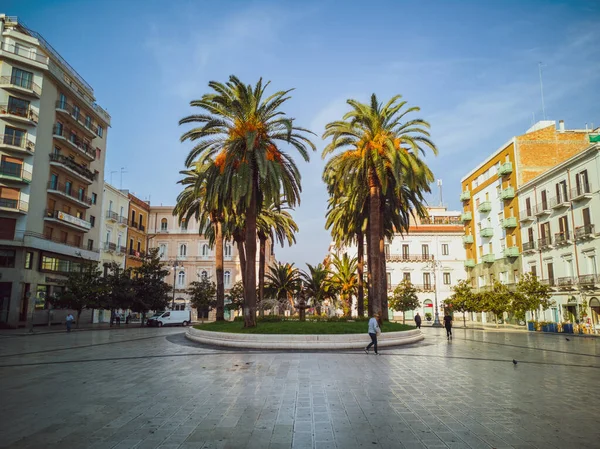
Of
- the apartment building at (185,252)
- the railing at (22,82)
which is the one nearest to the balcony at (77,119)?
the railing at (22,82)

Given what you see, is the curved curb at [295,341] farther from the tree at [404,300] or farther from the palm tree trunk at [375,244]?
the tree at [404,300]

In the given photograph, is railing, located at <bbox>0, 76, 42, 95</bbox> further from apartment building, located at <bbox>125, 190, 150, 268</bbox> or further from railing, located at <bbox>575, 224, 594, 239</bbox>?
railing, located at <bbox>575, 224, 594, 239</bbox>

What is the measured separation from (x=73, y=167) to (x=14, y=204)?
7.76m

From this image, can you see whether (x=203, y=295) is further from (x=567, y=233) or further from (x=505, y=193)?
(x=567, y=233)

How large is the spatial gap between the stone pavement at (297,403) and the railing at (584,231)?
24.9 metres

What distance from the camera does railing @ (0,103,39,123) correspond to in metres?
36.5

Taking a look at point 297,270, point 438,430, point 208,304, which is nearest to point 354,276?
point 297,270

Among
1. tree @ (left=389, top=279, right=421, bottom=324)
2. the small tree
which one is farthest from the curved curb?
tree @ (left=389, top=279, right=421, bottom=324)

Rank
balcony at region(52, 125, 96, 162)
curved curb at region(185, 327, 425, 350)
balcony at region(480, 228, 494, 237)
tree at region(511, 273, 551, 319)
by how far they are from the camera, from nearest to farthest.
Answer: curved curb at region(185, 327, 425, 350) → tree at region(511, 273, 551, 319) → balcony at region(52, 125, 96, 162) → balcony at region(480, 228, 494, 237)

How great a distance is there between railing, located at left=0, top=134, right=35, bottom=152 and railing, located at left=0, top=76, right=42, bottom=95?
14.2 ft

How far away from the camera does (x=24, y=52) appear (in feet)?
126

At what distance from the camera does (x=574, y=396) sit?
9625 millimetres

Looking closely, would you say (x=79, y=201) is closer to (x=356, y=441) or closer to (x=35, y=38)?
(x=35, y=38)

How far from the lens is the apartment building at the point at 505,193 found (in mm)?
48188
